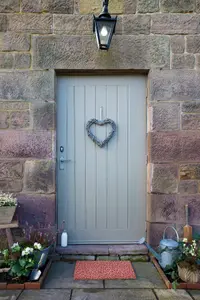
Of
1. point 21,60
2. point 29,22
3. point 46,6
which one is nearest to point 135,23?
point 46,6

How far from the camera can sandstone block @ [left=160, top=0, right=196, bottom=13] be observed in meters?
3.01

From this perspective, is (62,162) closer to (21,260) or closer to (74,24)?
(21,260)

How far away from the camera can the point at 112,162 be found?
318 cm

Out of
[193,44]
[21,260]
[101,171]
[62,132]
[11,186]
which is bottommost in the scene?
[21,260]

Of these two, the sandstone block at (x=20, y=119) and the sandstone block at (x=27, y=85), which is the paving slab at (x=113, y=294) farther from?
the sandstone block at (x=27, y=85)

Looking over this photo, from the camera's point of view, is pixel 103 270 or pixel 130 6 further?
pixel 130 6

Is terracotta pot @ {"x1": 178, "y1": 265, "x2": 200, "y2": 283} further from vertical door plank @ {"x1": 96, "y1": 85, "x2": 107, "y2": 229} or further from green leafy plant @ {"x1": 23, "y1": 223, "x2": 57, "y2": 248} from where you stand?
green leafy plant @ {"x1": 23, "y1": 223, "x2": 57, "y2": 248}

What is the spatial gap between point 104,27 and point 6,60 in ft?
3.66

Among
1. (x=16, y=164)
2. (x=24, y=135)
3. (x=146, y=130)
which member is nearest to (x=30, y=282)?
(x=16, y=164)

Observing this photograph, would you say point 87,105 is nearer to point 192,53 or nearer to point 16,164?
point 16,164


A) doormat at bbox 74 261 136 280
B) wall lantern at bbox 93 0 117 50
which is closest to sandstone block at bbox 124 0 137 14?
wall lantern at bbox 93 0 117 50

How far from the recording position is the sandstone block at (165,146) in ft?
9.87

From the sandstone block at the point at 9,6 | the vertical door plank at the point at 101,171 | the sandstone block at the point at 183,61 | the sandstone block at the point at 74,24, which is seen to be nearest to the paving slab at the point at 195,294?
the vertical door plank at the point at 101,171

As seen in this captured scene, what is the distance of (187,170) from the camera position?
9.86 ft
